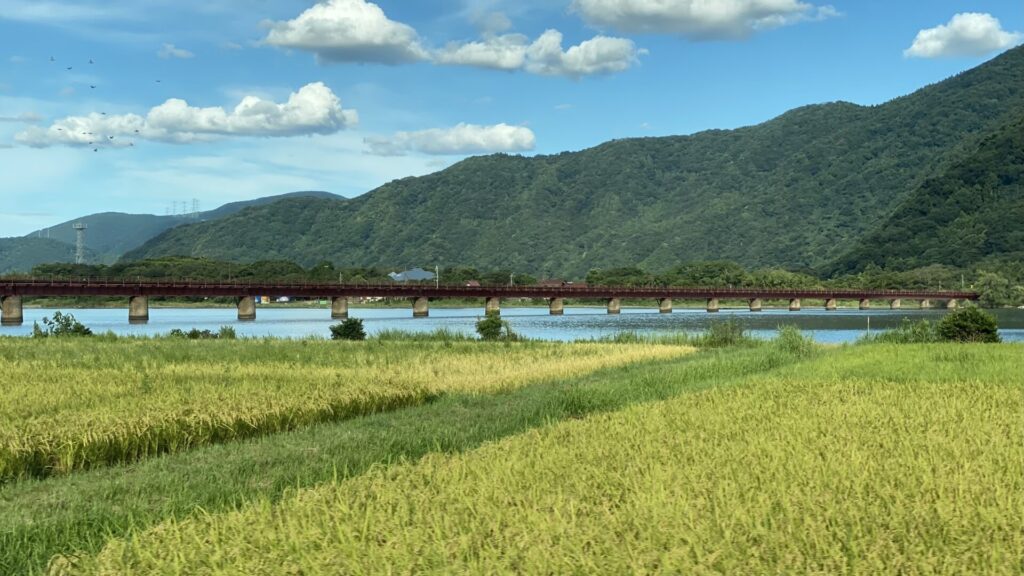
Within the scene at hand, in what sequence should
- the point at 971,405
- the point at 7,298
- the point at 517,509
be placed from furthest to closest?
1. the point at 7,298
2. the point at 971,405
3. the point at 517,509

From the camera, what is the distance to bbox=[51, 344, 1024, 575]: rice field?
6.57m

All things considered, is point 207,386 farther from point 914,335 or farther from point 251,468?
point 914,335

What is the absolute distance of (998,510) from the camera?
7715 millimetres

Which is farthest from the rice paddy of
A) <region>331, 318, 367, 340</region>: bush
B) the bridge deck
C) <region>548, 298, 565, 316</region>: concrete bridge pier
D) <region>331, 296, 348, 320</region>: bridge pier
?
<region>548, 298, 565, 316</region>: concrete bridge pier

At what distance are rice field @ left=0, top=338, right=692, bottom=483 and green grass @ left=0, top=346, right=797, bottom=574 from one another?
0.96 meters

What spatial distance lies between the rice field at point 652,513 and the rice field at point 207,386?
683cm

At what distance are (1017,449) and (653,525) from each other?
6.35 metres

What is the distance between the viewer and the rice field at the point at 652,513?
6574mm

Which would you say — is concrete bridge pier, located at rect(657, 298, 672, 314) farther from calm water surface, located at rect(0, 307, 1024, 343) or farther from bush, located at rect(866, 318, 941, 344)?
bush, located at rect(866, 318, 941, 344)

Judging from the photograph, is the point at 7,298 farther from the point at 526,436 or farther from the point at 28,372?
the point at 526,436

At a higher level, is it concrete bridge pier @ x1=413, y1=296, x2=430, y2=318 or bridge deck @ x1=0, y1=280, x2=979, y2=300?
bridge deck @ x1=0, y1=280, x2=979, y2=300

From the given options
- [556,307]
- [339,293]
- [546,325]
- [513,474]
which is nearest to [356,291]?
[339,293]

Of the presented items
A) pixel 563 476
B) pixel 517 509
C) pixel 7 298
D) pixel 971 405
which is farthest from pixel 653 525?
pixel 7 298

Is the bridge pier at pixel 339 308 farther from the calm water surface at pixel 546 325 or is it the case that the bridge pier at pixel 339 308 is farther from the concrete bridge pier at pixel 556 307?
the concrete bridge pier at pixel 556 307
